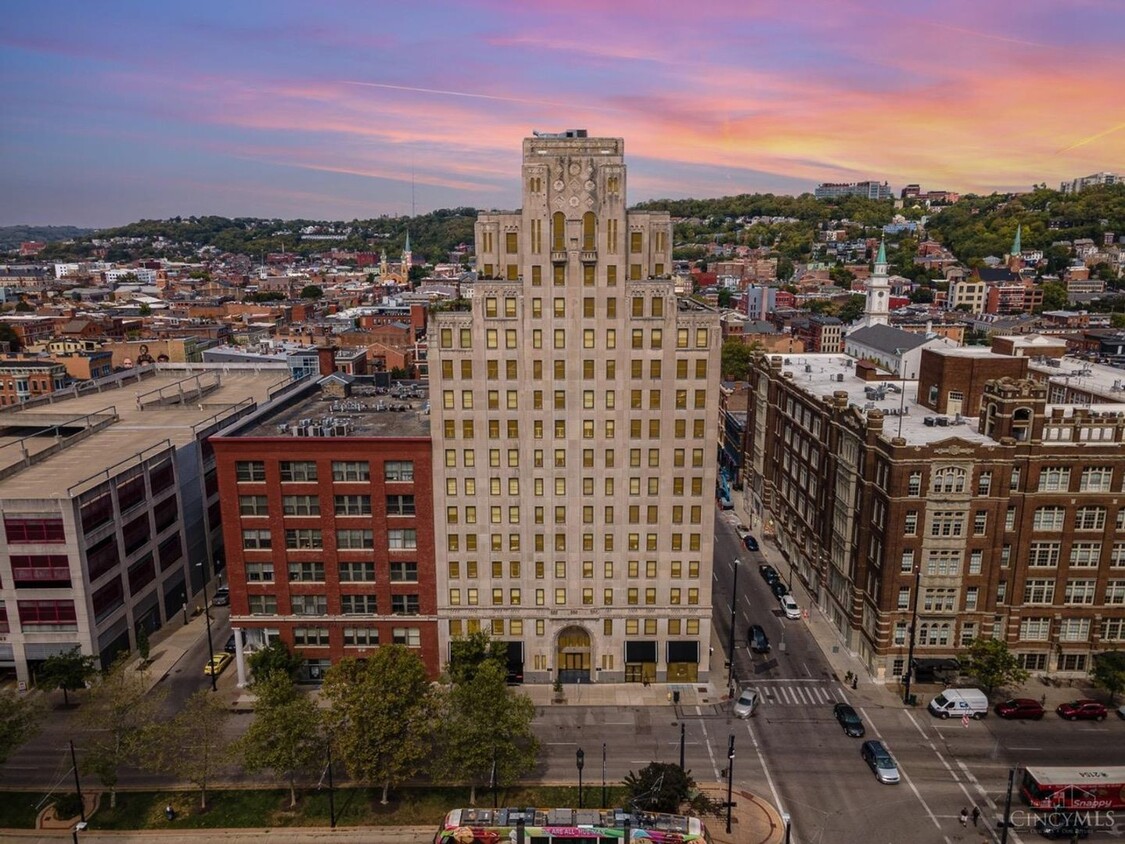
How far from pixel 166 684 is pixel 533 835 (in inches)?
1737

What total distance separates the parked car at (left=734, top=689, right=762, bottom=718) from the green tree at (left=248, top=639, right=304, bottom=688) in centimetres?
3968

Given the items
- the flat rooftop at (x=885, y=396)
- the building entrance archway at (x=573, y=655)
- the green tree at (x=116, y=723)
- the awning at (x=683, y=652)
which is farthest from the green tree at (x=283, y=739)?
the flat rooftop at (x=885, y=396)

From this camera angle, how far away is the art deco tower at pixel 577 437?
65625mm

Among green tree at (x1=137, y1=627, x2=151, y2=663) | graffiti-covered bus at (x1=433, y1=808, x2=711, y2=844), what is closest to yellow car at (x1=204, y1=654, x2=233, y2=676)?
green tree at (x1=137, y1=627, x2=151, y2=663)

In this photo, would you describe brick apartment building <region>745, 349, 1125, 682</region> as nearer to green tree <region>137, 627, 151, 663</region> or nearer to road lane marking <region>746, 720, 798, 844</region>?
road lane marking <region>746, 720, 798, 844</region>

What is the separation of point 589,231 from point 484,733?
133ft

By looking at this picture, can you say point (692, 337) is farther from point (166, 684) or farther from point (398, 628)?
point (166, 684)

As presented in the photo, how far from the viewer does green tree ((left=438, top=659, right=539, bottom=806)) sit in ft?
173

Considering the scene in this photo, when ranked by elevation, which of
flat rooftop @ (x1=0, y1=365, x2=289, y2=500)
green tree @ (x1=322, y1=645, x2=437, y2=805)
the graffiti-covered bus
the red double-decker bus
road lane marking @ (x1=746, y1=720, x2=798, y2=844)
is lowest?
road lane marking @ (x1=746, y1=720, x2=798, y2=844)

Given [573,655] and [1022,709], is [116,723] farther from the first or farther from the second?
[1022,709]

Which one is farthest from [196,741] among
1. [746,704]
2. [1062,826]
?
[1062,826]

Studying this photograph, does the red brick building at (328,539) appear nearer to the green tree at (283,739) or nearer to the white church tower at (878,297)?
the green tree at (283,739)

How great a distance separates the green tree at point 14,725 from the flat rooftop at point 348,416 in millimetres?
25734

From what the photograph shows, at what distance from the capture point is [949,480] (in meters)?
68.3
